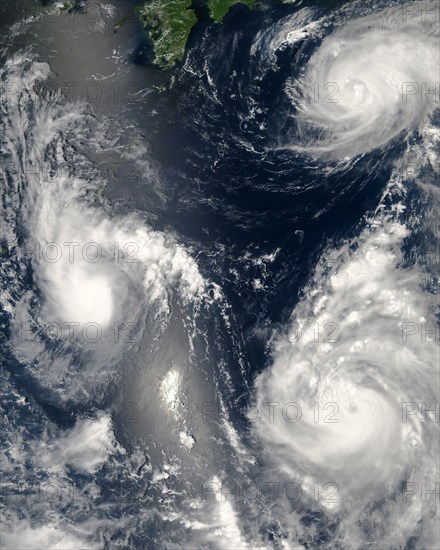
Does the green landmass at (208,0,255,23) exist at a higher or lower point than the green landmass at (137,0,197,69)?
higher

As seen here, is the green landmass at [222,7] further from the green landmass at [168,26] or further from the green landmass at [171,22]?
the green landmass at [168,26]

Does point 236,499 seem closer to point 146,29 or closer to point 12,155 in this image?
point 12,155

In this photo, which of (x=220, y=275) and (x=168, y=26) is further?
(x=168, y=26)

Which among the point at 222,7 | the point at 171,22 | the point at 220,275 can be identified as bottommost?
the point at 220,275

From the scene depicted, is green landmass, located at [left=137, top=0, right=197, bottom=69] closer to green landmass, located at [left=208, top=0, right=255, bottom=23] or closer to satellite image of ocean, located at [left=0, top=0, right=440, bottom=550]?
satellite image of ocean, located at [left=0, top=0, right=440, bottom=550]

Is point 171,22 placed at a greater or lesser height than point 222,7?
lesser

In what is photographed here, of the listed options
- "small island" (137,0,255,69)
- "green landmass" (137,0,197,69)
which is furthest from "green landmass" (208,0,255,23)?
"green landmass" (137,0,197,69)

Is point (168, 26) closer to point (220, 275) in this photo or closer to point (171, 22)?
point (171, 22)

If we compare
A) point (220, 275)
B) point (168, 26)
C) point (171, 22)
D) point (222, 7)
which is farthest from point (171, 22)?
point (220, 275)

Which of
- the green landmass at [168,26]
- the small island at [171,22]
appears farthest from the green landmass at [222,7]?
the green landmass at [168,26]
